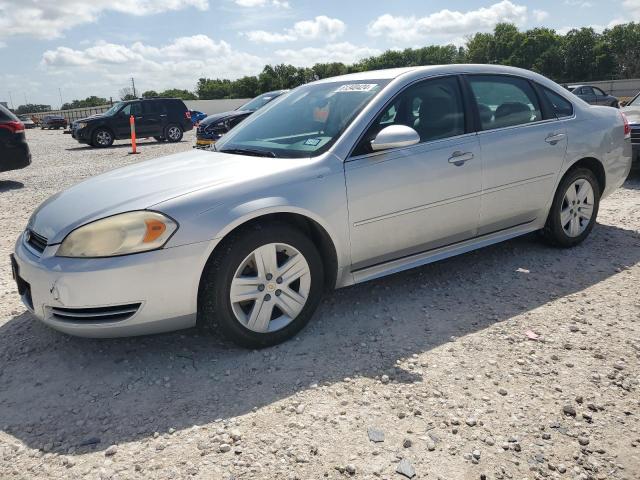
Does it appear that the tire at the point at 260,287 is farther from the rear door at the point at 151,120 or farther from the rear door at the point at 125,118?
the rear door at the point at 151,120

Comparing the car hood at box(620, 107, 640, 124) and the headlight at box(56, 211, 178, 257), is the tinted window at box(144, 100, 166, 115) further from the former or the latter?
the headlight at box(56, 211, 178, 257)

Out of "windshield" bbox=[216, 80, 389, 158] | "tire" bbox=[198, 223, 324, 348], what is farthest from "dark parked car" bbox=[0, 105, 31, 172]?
"tire" bbox=[198, 223, 324, 348]

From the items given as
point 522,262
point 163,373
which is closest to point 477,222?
point 522,262

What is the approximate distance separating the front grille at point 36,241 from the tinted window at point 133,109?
1692cm

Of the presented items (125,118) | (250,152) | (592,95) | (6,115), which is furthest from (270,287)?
(592,95)

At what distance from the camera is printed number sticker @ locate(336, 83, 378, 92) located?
3809 mm

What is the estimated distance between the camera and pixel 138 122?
749 inches

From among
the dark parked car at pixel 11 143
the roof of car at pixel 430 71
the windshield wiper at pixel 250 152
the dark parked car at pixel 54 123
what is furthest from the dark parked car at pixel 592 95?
the dark parked car at pixel 54 123

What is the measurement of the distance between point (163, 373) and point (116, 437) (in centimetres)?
57

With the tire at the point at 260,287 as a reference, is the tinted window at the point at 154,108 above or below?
above

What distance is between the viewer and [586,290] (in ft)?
13.1

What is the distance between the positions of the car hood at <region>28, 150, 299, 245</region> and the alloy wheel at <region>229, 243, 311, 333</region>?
0.47m

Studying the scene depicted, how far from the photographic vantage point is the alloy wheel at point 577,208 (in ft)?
15.5

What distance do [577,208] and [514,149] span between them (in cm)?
110
